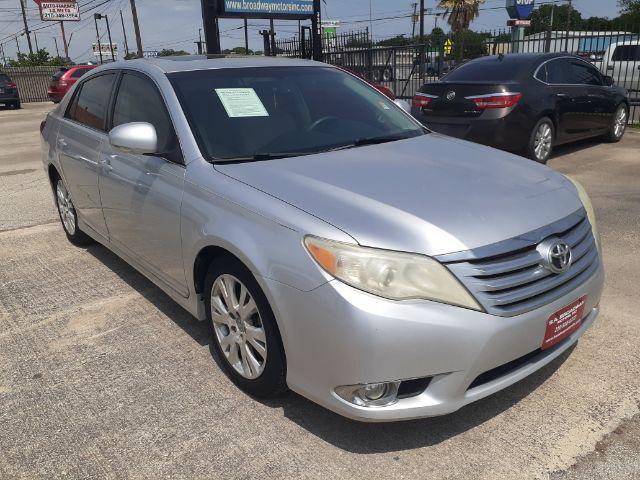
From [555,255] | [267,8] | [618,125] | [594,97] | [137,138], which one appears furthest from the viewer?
[267,8]

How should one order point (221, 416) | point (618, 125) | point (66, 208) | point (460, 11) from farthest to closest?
point (460, 11) < point (618, 125) < point (66, 208) < point (221, 416)

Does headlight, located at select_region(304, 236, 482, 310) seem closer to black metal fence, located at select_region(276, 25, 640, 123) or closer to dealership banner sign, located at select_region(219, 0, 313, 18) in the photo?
dealership banner sign, located at select_region(219, 0, 313, 18)

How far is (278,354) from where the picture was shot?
2.52 m

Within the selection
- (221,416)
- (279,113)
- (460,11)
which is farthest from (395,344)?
(460,11)

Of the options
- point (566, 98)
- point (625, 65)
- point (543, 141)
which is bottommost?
point (543, 141)

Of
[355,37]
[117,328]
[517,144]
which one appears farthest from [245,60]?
[355,37]

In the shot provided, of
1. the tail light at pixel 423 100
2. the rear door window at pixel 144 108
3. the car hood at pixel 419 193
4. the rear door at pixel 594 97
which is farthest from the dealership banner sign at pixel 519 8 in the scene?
A: the rear door window at pixel 144 108

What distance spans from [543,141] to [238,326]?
6352mm

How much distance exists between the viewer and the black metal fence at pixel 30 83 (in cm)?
2956

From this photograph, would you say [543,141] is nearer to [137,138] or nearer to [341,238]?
[137,138]

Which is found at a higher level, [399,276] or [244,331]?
[399,276]

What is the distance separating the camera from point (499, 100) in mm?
7258

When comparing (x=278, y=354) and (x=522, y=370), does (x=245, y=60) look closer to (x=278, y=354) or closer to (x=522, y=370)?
(x=278, y=354)

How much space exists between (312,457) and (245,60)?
102 inches
